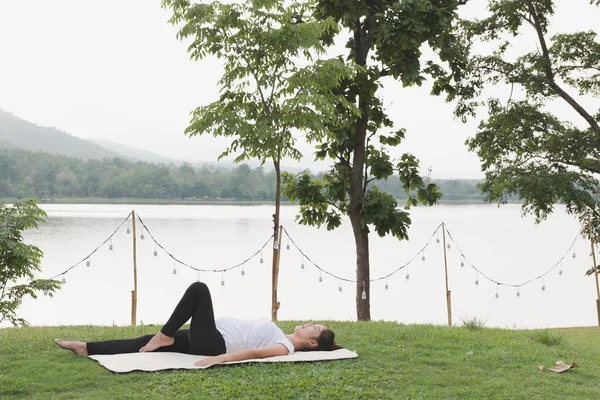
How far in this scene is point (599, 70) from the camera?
42.4ft

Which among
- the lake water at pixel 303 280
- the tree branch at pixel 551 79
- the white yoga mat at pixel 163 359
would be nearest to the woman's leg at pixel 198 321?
the white yoga mat at pixel 163 359

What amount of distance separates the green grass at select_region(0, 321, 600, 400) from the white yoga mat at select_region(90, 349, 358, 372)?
0.06 meters

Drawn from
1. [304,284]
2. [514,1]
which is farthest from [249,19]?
[304,284]

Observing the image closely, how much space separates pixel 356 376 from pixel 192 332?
1.29 meters

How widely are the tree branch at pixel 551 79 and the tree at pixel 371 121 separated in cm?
435

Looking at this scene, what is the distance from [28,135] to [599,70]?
92.3 meters

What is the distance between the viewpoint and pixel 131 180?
45219mm

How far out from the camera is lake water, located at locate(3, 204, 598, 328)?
2008 cm

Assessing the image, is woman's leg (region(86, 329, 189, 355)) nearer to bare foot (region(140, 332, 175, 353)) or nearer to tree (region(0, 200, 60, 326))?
bare foot (region(140, 332, 175, 353))

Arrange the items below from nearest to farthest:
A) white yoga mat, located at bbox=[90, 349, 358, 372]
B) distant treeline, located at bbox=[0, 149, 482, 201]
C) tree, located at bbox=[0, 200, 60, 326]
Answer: white yoga mat, located at bbox=[90, 349, 358, 372] < tree, located at bbox=[0, 200, 60, 326] < distant treeline, located at bbox=[0, 149, 482, 201]

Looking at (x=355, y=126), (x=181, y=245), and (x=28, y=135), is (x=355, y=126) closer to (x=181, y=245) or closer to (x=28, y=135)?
(x=181, y=245)

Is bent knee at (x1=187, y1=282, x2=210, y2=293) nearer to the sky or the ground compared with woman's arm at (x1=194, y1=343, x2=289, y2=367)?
nearer to the sky

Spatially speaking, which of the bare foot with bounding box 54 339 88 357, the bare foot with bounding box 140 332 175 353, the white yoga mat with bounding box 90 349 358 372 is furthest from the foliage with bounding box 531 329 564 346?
the bare foot with bounding box 54 339 88 357

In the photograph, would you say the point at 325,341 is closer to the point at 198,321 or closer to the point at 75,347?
the point at 198,321
